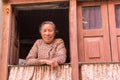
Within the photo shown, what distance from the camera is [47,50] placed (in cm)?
505

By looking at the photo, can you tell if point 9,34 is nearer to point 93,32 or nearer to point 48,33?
point 48,33

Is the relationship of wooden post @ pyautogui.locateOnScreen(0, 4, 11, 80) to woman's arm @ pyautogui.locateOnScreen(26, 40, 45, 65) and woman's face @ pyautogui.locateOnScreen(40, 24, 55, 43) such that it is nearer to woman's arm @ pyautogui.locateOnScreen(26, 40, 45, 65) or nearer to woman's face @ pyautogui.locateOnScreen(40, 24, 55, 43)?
woman's arm @ pyautogui.locateOnScreen(26, 40, 45, 65)

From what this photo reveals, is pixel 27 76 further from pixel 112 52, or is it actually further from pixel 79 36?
pixel 112 52

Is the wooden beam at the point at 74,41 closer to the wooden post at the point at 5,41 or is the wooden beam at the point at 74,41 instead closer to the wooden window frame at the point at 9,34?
the wooden window frame at the point at 9,34

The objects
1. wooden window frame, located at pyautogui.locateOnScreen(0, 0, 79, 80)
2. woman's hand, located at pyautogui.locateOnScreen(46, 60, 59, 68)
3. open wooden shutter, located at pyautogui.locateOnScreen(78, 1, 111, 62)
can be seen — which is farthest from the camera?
open wooden shutter, located at pyautogui.locateOnScreen(78, 1, 111, 62)

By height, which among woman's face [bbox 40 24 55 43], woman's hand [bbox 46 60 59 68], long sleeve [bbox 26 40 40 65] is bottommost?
woman's hand [bbox 46 60 59 68]

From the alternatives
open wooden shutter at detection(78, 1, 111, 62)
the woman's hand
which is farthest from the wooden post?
open wooden shutter at detection(78, 1, 111, 62)

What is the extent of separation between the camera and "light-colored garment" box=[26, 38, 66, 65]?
4863mm

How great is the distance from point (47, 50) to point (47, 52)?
0.05 m

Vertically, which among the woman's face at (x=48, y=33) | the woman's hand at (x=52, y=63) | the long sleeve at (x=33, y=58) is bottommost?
the woman's hand at (x=52, y=63)

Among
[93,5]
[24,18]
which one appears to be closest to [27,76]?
[93,5]

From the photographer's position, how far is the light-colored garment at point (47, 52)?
486cm

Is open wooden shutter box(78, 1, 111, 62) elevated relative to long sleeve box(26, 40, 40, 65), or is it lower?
elevated

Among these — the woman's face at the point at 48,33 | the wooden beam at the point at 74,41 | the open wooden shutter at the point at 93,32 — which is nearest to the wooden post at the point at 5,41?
the woman's face at the point at 48,33
